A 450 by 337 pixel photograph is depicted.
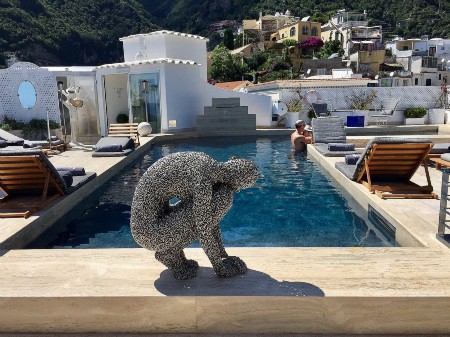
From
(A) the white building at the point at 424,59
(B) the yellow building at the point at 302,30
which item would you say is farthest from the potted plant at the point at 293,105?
(B) the yellow building at the point at 302,30

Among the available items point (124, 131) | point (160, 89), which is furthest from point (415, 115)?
point (124, 131)

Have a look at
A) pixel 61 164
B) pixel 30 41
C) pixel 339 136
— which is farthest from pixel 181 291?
pixel 30 41

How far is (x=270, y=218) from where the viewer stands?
6.37 meters

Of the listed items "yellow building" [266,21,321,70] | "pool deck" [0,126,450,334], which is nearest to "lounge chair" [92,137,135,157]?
"pool deck" [0,126,450,334]

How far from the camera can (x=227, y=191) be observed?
3.20m

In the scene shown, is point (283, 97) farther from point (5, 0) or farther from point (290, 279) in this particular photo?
point (5, 0)

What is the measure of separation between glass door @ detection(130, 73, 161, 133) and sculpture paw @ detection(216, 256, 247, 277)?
45.1ft

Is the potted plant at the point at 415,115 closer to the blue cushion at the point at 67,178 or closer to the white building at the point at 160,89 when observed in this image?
the white building at the point at 160,89

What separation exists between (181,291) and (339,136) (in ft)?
30.9

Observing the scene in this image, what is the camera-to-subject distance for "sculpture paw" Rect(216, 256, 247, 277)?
11.0ft

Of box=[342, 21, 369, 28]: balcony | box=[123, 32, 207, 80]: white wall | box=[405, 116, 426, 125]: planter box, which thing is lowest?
box=[405, 116, 426, 125]: planter box

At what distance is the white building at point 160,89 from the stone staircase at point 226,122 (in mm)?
781

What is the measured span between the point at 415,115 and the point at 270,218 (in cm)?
1485

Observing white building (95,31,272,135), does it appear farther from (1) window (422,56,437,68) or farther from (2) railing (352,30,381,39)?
(2) railing (352,30,381,39)
